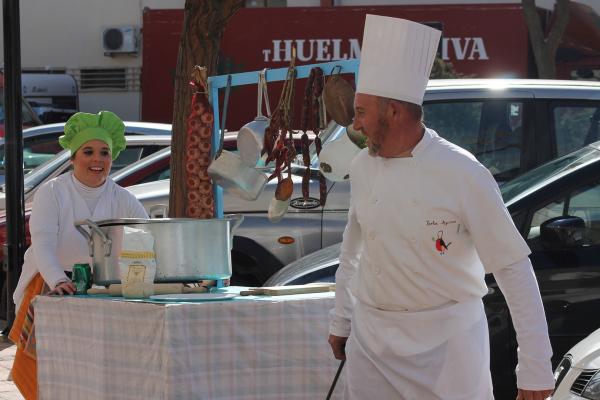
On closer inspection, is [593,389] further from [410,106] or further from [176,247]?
[176,247]

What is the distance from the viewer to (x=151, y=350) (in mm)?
4316

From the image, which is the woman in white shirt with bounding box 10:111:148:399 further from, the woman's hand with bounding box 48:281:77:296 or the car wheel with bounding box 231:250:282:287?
the car wheel with bounding box 231:250:282:287

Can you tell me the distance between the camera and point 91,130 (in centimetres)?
528

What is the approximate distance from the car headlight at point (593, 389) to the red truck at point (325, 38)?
14.0 meters

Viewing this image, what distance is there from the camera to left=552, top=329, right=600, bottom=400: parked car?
4449mm

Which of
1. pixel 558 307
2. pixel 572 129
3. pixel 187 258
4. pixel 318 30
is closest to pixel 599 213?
pixel 558 307

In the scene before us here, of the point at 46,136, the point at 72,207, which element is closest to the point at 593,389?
the point at 72,207

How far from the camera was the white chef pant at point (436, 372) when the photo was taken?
3367 millimetres

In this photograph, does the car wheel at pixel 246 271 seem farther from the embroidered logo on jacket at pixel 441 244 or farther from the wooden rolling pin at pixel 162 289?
the embroidered logo on jacket at pixel 441 244

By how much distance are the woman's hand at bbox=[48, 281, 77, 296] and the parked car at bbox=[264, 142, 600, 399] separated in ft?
5.49

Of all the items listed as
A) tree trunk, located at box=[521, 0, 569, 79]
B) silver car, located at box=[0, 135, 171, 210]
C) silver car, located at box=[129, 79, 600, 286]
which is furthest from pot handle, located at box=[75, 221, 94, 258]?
tree trunk, located at box=[521, 0, 569, 79]

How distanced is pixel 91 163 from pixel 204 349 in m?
1.33

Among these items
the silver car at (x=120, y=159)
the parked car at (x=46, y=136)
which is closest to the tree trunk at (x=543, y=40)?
the parked car at (x=46, y=136)

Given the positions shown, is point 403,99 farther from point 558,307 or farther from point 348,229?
point 558,307
